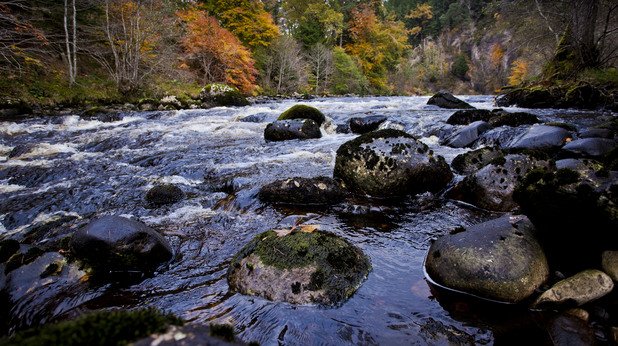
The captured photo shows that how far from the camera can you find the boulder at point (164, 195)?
524cm

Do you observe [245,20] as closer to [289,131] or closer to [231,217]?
[289,131]

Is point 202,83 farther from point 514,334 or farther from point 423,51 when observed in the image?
point 423,51

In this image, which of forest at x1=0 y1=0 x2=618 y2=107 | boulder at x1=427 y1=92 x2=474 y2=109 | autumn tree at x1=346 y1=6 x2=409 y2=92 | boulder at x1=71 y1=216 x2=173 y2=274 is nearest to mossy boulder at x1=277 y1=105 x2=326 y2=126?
boulder at x1=427 y1=92 x2=474 y2=109

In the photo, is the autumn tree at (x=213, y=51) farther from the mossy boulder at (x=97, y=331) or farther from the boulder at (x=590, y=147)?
the mossy boulder at (x=97, y=331)

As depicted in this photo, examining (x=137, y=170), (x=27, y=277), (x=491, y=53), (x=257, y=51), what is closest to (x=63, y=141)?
(x=137, y=170)

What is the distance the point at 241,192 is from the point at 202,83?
24733 millimetres

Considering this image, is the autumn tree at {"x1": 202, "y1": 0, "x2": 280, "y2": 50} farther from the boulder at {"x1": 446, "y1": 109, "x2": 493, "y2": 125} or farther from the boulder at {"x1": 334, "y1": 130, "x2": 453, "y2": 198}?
the boulder at {"x1": 334, "y1": 130, "x2": 453, "y2": 198}

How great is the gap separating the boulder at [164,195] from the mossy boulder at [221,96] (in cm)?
1590

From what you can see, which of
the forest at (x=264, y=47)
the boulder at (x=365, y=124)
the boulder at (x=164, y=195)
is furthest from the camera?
the forest at (x=264, y=47)

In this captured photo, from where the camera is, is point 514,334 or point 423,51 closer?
point 514,334

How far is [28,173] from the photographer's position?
6902mm

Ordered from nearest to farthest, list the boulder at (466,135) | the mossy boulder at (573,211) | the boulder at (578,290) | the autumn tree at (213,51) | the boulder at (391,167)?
the boulder at (578,290) < the mossy boulder at (573,211) < the boulder at (391,167) < the boulder at (466,135) < the autumn tree at (213,51)

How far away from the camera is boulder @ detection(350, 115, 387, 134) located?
11.0 m

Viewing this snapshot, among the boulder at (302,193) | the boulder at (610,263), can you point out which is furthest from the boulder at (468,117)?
the boulder at (610,263)
